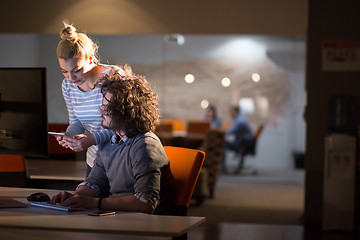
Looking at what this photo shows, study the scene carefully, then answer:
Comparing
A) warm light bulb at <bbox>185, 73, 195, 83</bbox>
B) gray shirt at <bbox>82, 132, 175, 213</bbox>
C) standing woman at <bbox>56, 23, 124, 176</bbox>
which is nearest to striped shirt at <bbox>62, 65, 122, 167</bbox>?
standing woman at <bbox>56, 23, 124, 176</bbox>

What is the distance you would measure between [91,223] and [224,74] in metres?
7.45

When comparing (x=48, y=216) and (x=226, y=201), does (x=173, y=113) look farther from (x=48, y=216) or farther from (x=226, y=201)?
(x=48, y=216)

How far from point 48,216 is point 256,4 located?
4.54m

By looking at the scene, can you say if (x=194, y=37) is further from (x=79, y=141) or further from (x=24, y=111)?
A: (x=24, y=111)

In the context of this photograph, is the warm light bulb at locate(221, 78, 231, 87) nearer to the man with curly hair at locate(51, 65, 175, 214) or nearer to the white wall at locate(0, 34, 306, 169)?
the white wall at locate(0, 34, 306, 169)

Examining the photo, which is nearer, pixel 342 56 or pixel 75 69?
pixel 75 69

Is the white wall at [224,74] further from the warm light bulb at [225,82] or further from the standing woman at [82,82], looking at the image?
the standing woman at [82,82]

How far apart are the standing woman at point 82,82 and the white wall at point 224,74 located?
4173 mm

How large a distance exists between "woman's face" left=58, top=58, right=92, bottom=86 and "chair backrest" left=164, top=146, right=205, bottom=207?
67cm

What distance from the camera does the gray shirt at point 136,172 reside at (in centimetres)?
214

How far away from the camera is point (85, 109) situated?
9.55 ft

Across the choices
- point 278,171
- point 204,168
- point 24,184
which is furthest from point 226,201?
point 24,184

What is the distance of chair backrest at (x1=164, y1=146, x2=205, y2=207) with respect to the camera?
2420mm

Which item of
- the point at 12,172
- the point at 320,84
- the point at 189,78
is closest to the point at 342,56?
the point at 320,84
